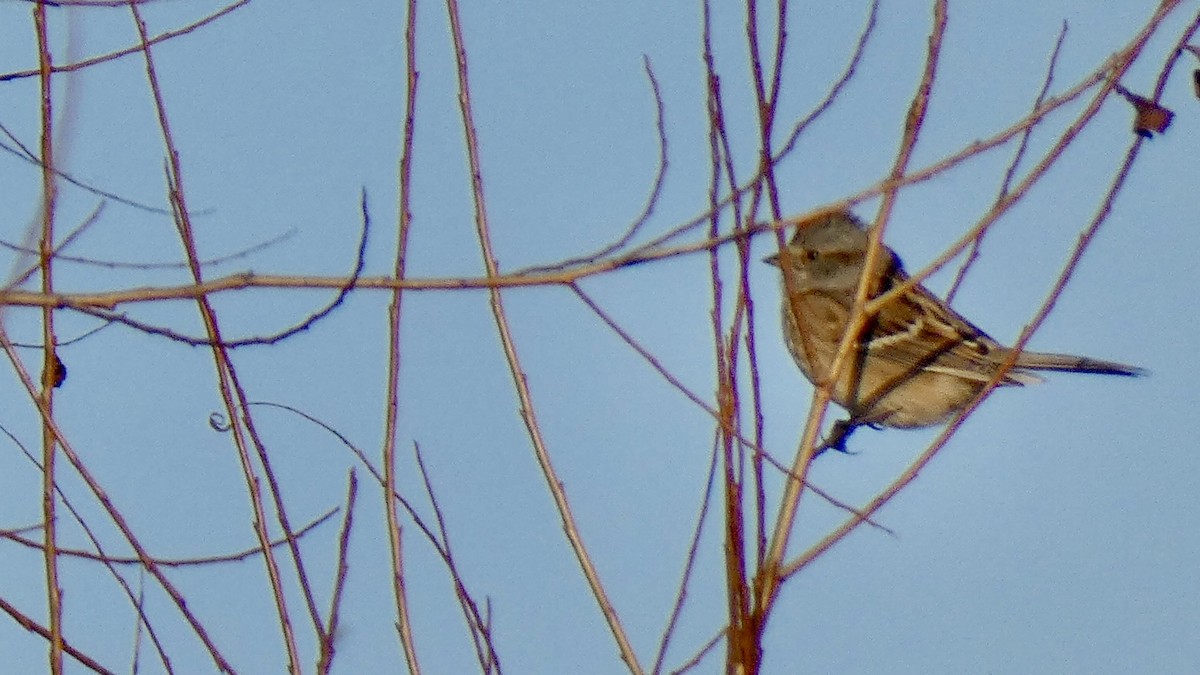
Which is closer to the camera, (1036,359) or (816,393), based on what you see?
(816,393)

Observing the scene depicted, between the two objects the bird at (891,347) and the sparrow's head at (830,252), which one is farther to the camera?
the sparrow's head at (830,252)

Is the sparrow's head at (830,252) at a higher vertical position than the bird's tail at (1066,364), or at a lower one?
higher

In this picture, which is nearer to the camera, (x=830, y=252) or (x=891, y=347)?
(x=891, y=347)

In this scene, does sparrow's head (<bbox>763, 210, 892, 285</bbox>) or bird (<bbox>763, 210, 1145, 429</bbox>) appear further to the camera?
sparrow's head (<bbox>763, 210, 892, 285</bbox>)

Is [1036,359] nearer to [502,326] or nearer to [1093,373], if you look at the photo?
[1093,373]

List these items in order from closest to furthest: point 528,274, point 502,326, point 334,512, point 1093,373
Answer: point 528,274 < point 502,326 < point 334,512 < point 1093,373

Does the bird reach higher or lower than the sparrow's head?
lower

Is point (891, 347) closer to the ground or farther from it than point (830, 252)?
closer to the ground

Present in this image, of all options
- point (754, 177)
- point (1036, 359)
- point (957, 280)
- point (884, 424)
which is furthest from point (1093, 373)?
point (754, 177)
